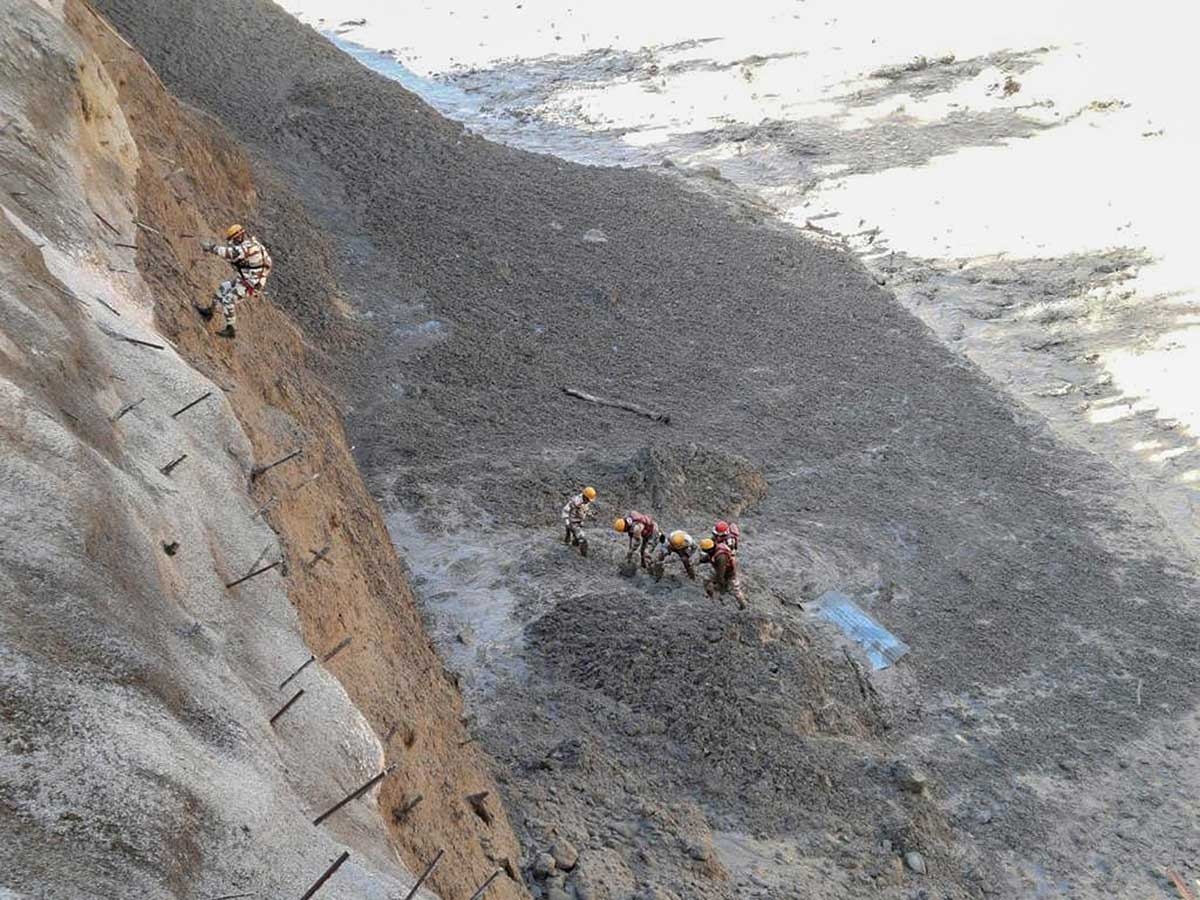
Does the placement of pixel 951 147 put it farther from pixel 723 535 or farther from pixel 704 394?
pixel 723 535

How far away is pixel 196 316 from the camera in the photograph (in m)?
12.9

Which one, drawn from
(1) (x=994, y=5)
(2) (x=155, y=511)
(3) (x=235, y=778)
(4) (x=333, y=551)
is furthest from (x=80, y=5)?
(1) (x=994, y=5)

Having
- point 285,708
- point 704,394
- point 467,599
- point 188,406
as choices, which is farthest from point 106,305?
point 704,394

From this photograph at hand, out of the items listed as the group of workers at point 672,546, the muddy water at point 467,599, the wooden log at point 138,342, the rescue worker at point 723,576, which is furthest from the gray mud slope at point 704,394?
the wooden log at point 138,342

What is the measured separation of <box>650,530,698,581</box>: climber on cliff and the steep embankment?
3.40 meters

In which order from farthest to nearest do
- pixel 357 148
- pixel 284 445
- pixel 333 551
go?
pixel 357 148 → pixel 284 445 → pixel 333 551

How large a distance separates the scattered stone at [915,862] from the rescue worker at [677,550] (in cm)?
459

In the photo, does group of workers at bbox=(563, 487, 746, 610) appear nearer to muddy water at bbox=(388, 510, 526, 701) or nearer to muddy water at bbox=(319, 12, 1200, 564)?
muddy water at bbox=(388, 510, 526, 701)

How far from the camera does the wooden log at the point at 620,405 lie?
775 inches

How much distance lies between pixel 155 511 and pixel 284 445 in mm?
4555

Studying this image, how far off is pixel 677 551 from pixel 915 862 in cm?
478

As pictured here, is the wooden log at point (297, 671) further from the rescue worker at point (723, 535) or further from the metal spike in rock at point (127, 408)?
the rescue worker at point (723, 535)

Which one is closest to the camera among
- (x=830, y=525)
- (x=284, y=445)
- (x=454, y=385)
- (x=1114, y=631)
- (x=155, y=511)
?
(x=155, y=511)

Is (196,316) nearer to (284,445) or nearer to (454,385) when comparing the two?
(284,445)
